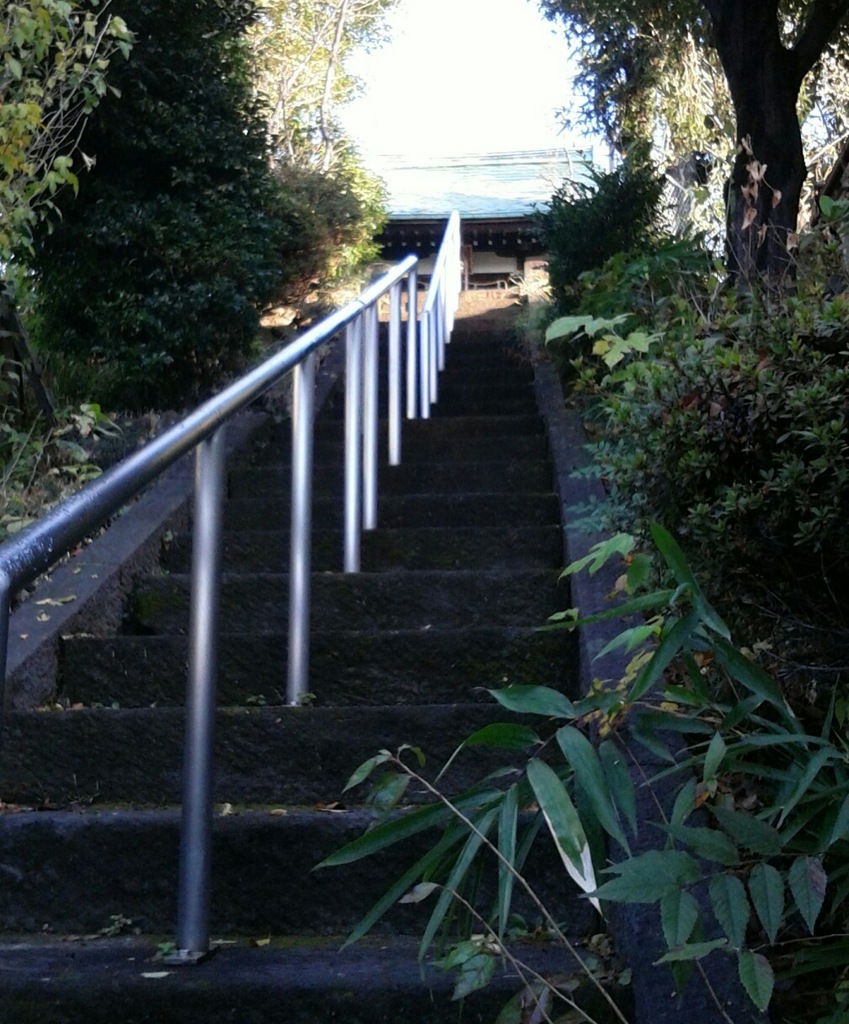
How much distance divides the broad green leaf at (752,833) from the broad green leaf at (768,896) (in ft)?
0.06

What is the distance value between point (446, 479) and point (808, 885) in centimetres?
329

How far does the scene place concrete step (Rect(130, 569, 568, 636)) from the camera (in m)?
3.18

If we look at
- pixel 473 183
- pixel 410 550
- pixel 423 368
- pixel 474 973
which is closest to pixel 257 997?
pixel 474 973

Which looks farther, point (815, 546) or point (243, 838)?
point (243, 838)

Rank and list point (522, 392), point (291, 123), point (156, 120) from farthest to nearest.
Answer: point (291, 123)
point (522, 392)
point (156, 120)

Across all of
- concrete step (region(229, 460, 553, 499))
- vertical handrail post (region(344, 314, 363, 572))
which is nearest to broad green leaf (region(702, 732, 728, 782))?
vertical handrail post (region(344, 314, 363, 572))

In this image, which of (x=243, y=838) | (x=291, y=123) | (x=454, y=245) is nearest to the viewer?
(x=243, y=838)

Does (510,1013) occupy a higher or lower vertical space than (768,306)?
lower

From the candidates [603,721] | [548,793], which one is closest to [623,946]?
[603,721]

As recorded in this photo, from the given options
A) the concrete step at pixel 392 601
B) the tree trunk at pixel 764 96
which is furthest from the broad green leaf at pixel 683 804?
the tree trunk at pixel 764 96

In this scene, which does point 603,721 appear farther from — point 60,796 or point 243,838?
point 60,796

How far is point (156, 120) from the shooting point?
5.96 m

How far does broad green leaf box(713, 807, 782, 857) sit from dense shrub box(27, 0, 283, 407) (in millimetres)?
4728

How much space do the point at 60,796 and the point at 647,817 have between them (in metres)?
1.19
